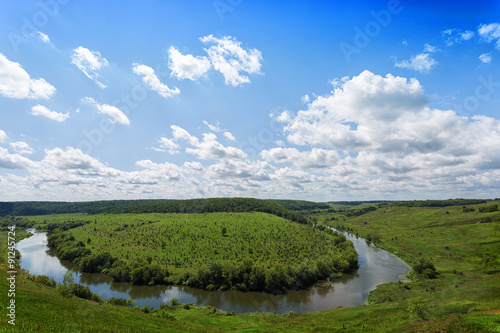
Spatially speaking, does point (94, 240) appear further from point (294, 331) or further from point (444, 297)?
point (444, 297)

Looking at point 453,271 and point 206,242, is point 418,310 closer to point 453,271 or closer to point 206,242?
point 453,271

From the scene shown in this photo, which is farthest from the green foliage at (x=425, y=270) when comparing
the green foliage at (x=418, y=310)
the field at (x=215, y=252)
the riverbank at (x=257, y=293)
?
the green foliage at (x=418, y=310)

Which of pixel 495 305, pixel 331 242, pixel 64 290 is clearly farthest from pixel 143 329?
pixel 331 242

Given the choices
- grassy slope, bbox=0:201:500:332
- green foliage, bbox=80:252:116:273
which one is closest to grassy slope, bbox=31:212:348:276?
green foliage, bbox=80:252:116:273

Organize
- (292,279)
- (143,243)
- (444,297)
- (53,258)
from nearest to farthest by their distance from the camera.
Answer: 1. (444,297)
2. (292,279)
3. (53,258)
4. (143,243)

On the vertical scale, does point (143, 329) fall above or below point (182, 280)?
above
